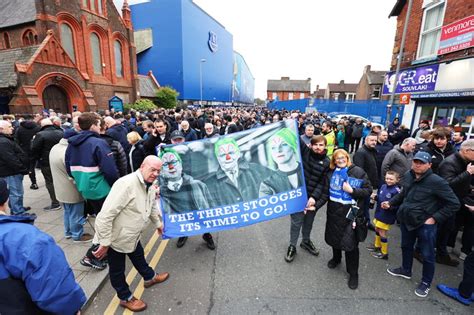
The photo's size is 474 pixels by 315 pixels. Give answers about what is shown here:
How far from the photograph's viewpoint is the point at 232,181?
352 centimetres

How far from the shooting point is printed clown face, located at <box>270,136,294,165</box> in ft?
11.5

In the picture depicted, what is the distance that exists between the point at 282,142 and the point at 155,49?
48298mm

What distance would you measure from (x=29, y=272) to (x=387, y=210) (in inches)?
171

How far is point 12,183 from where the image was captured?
4.72 m

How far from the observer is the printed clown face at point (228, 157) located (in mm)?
3549

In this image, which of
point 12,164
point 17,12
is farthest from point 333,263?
point 17,12

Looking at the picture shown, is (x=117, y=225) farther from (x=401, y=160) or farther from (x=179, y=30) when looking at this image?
(x=179, y=30)

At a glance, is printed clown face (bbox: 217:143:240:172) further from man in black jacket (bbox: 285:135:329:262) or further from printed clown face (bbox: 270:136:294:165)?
man in black jacket (bbox: 285:135:329:262)

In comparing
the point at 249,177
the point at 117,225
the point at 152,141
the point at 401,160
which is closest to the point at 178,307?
the point at 117,225

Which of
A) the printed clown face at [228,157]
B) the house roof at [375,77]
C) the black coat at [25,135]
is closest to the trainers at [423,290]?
the printed clown face at [228,157]

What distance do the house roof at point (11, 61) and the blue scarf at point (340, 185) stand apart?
21952 millimetres

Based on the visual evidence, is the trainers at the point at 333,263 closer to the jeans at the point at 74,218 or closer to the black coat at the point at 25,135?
the jeans at the point at 74,218

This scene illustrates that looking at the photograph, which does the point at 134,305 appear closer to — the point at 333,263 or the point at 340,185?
the point at 333,263

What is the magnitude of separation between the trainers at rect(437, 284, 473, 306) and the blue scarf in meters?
1.69
